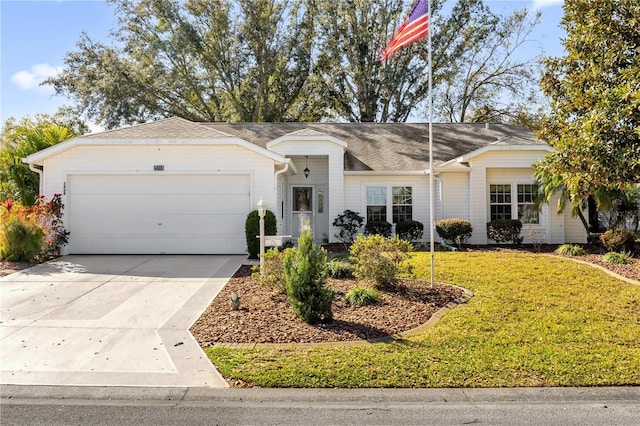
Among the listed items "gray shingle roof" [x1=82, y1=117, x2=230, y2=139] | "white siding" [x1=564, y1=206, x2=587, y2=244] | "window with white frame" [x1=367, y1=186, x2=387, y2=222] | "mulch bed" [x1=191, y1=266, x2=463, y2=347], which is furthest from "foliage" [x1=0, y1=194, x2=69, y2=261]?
"white siding" [x1=564, y1=206, x2=587, y2=244]

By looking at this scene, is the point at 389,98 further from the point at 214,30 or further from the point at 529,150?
the point at 529,150

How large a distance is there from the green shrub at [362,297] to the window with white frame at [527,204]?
10.1m

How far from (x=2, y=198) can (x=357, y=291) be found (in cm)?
1606

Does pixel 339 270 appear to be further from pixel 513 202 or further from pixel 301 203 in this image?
pixel 513 202

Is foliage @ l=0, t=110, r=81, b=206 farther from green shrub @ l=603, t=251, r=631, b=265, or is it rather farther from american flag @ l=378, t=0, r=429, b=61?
green shrub @ l=603, t=251, r=631, b=265

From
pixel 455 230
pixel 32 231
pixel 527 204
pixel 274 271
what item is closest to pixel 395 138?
pixel 527 204

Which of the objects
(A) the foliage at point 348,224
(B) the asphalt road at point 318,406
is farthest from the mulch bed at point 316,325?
(A) the foliage at point 348,224

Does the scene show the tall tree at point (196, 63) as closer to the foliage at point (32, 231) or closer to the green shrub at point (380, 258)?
the foliage at point (32, 231)

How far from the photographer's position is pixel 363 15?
96.0 feet

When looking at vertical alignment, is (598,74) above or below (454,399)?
above

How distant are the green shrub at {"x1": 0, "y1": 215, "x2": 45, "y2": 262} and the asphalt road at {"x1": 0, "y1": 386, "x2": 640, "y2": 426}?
7.90 m

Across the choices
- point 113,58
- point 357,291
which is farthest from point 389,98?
point 357,291

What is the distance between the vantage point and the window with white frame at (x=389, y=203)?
53.9 ft

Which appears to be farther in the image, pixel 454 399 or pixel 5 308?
pixel 5 308
